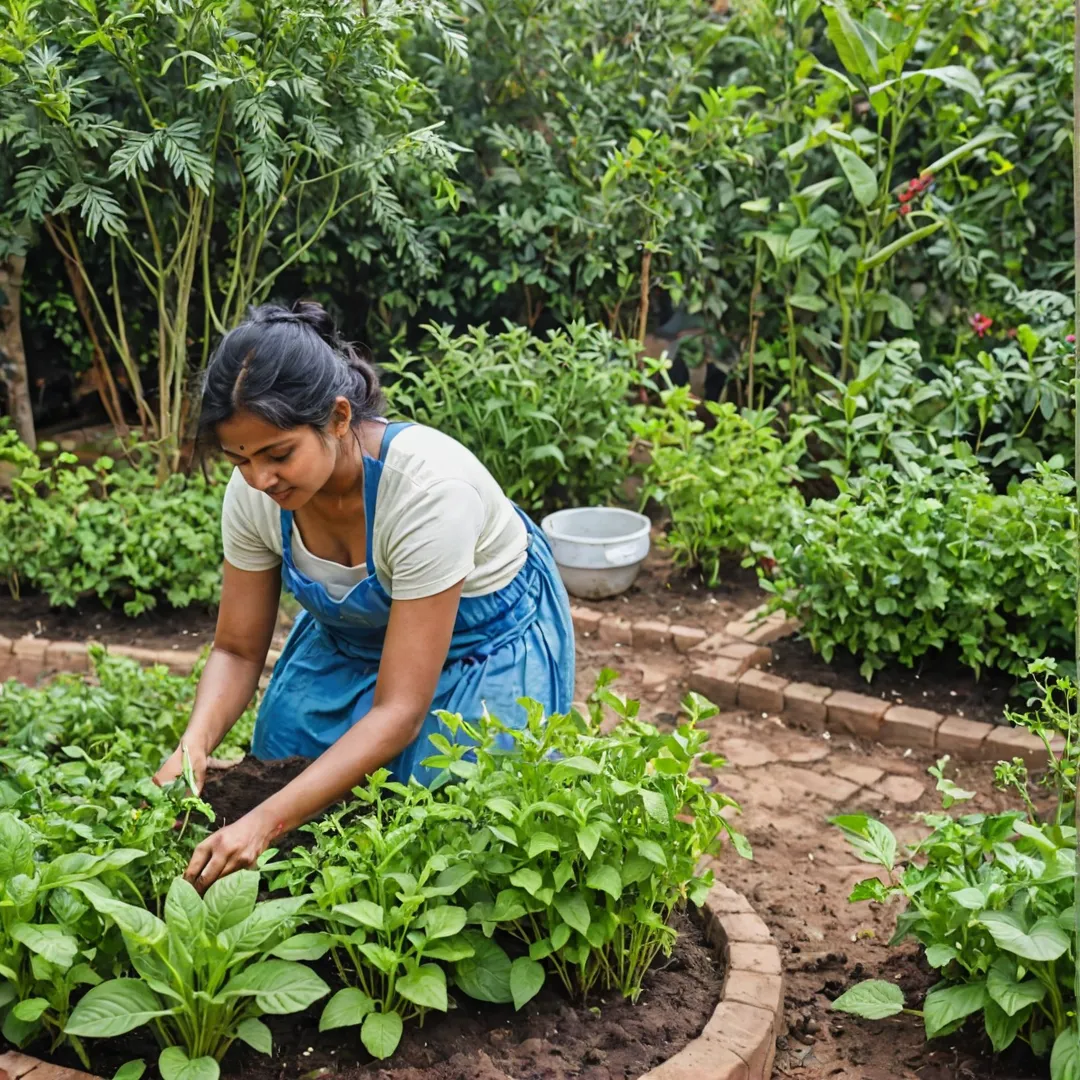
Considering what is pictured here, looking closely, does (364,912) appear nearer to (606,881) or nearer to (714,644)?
(606,881)

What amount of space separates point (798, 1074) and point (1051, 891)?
2.02ft

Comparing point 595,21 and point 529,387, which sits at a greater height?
point 595,21

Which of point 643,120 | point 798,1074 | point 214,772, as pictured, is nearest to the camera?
point 798,1074

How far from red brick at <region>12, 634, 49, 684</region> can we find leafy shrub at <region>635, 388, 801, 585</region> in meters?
2.41

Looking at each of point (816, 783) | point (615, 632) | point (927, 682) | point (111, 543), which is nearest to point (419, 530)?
point (816, 783)

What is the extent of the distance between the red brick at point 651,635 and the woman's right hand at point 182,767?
248 cm

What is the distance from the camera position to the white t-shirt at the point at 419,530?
2734 mm

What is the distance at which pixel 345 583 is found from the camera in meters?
2.99

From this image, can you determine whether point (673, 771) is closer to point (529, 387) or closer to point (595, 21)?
point (529, 387)

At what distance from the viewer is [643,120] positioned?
6.39 m

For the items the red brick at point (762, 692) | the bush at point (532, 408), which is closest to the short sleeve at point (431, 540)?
the red brick at point (762, 692)

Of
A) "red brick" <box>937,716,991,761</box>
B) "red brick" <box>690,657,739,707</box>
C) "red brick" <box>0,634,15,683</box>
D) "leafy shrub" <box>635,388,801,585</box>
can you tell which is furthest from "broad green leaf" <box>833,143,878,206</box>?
"red brick" <box>0,634,15,683</box>

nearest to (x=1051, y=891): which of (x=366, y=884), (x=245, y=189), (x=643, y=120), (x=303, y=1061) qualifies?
(x=366, y=884)

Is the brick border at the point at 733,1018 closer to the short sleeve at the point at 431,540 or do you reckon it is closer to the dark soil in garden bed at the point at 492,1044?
the dark soil in garden bed at the point at 492,1044
